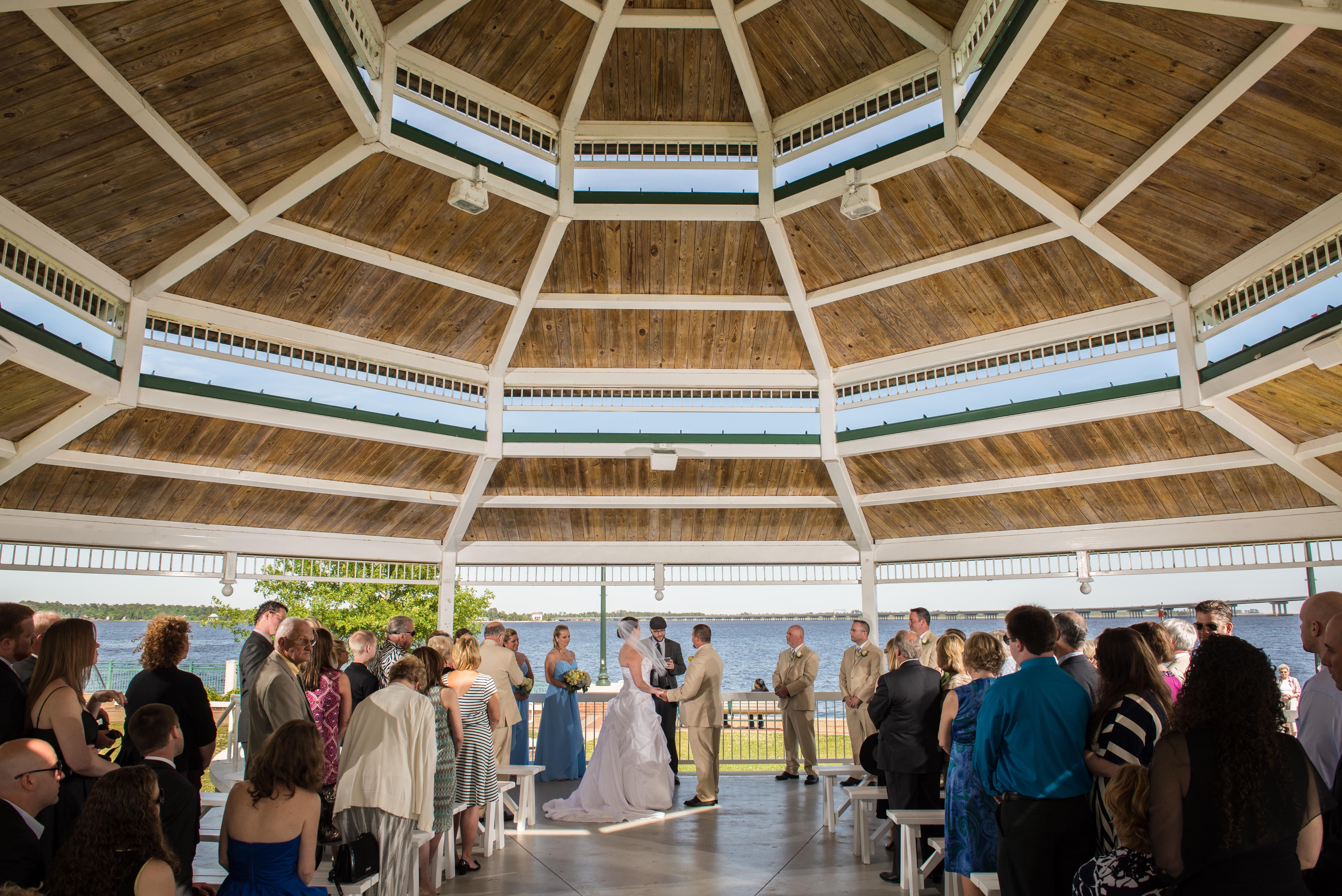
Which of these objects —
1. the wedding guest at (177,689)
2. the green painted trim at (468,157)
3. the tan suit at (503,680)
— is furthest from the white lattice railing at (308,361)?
the wedding guest at (177,689)

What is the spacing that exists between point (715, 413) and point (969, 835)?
7.85 metres

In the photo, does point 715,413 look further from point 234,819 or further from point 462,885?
point 234,819

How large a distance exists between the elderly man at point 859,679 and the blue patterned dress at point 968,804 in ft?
11.0

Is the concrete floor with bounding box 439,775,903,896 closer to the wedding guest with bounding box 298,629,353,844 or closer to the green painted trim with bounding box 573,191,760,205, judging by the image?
the wedding guest with bounding box 298,629,353,844

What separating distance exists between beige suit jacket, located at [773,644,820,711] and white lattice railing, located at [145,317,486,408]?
524cm

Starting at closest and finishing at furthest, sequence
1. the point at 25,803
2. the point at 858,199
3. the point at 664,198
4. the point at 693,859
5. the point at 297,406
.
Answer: the point at 25,803
the point at 693,859
the point at 858,199
the point at 664,198
the point at 297,406

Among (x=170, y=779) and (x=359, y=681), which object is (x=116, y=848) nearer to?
(x=170, y=779)

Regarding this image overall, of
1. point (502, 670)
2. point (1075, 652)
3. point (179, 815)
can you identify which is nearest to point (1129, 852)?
point (1075, 652)

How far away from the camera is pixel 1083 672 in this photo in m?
4.91

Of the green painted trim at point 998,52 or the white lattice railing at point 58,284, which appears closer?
the green painted trim at point 998,52

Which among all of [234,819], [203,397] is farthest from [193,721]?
[203,397]

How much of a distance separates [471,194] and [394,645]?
463 cm

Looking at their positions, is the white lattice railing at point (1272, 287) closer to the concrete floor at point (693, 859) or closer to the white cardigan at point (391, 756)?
the concrete floor at point (693, 859)

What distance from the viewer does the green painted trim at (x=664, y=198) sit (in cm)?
1043
